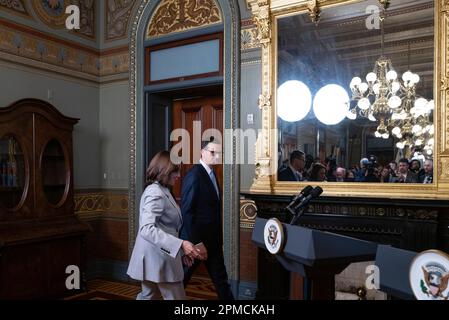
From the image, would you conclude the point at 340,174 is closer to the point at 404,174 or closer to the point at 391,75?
the point at 404,174

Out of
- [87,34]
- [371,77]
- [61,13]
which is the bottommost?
[371,77]

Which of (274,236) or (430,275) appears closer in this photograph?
(430,275)

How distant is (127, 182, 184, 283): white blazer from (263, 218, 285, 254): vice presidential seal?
0.58 meters

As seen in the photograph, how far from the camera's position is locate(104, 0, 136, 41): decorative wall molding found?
519 centimetres

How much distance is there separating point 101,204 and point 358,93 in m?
3.57

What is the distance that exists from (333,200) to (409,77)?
1.20 meters

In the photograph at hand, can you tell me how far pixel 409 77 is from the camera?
3.30m

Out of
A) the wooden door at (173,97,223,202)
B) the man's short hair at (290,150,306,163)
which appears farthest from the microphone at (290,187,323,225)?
the wooden door at (173,97,223,202)

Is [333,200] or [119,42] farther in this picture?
[119,42]

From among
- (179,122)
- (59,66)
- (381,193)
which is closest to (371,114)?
(381,193)

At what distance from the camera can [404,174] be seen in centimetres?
331

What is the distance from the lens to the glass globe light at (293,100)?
384 cm

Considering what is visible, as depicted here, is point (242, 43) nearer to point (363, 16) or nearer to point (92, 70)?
point (363, 16)

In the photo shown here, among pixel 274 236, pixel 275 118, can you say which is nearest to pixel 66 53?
pixel 275 118
